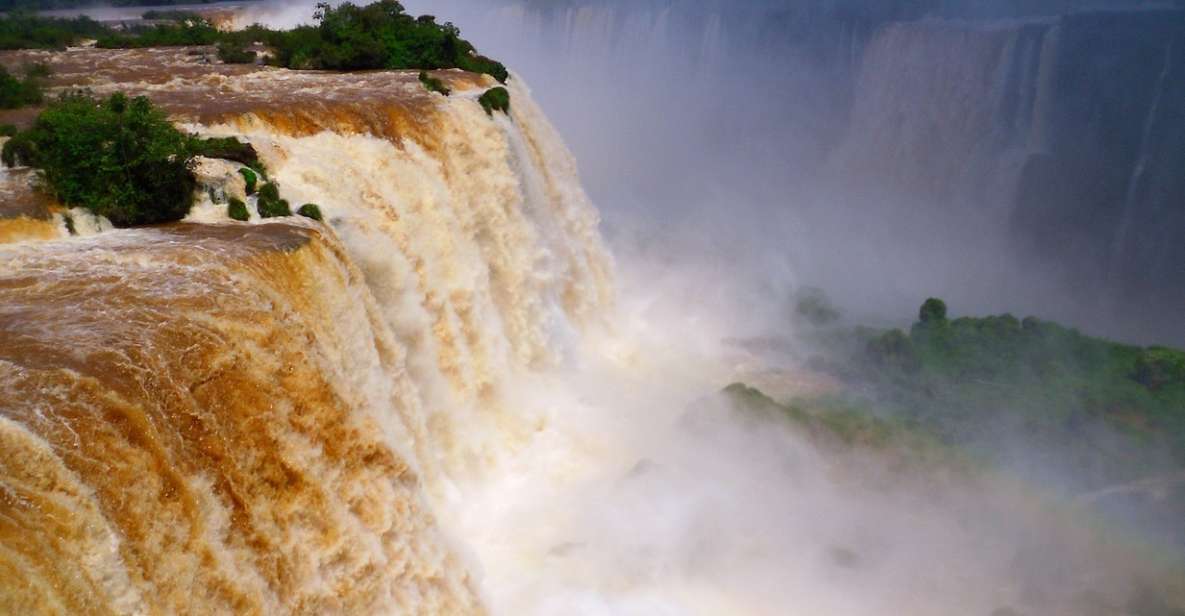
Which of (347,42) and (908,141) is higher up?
(347,42)

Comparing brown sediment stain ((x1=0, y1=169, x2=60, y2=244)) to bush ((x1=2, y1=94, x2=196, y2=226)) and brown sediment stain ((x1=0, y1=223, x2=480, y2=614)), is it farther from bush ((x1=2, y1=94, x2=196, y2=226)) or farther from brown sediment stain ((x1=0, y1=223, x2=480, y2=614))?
brown sediment stain ((x1=0, y1=223, x2=480, y2=614))

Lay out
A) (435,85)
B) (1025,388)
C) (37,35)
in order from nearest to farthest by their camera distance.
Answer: (435,85) → (1025,388) → (37,35)

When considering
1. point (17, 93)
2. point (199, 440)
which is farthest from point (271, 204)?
point (17, 93)

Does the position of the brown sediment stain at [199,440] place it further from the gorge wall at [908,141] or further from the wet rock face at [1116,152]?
the wet rock face at [1116,152]

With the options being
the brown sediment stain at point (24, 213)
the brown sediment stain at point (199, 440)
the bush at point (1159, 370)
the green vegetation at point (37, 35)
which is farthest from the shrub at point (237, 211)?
the green vegetation at point (37, 35)

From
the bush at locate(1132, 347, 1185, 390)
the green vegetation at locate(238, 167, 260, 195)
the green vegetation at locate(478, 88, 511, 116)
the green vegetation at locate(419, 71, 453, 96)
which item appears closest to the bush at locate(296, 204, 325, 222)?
the green vegetation at locate(238, 167, 260, 195)

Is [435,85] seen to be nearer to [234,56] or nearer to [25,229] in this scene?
[234,56]
